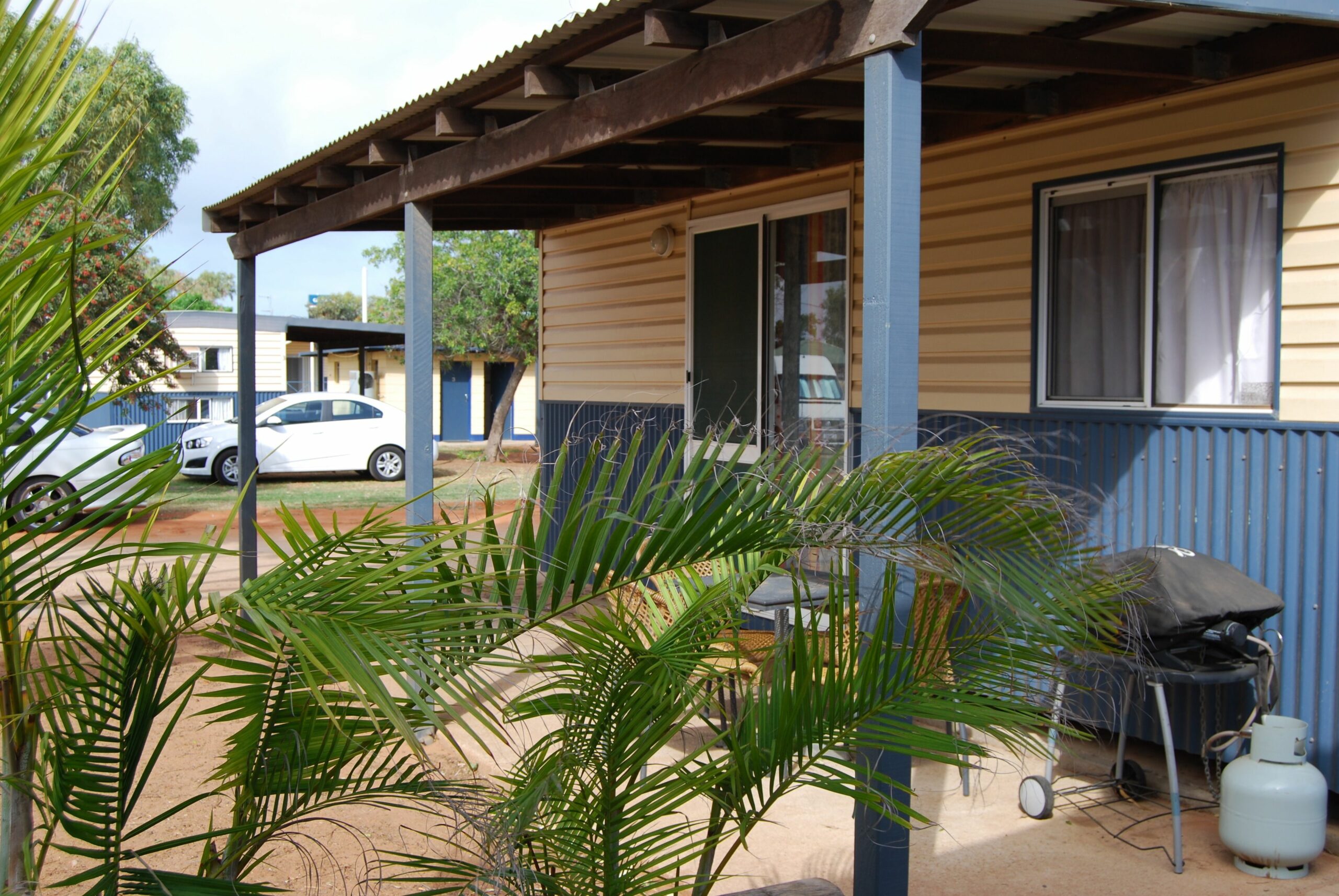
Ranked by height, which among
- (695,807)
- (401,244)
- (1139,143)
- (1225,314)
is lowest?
(695,807)

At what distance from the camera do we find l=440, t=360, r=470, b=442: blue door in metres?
29.6

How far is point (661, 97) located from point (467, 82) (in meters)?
1.29

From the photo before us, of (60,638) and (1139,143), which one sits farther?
(1139,143)

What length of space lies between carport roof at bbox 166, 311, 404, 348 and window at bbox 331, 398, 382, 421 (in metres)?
2.87

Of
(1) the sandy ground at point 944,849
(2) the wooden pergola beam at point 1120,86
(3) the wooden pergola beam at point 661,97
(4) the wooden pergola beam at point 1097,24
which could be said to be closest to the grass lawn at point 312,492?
(3) the wooden pergola beam at point 661,97

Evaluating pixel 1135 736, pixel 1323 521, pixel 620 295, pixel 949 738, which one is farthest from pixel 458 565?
pixel 620 295

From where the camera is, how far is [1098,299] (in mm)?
5480

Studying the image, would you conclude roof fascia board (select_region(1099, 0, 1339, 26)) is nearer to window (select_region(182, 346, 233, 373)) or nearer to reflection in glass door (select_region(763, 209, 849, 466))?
reflection in glass door (select_region(763, 209, 849, 466))

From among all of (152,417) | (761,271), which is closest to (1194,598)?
(761,271)

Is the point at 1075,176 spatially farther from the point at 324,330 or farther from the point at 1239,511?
the point at 324,330

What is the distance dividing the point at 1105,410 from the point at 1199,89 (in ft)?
4.86

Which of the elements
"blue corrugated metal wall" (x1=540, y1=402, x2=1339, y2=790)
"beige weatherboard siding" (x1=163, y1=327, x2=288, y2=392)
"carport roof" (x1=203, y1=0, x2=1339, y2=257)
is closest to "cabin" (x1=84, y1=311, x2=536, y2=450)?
"beige weatherboard siding" (x1=163, y1=327, x2=288, y2=392)

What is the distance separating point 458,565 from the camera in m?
2.31

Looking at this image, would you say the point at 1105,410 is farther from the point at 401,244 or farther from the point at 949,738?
the point at 401,244
